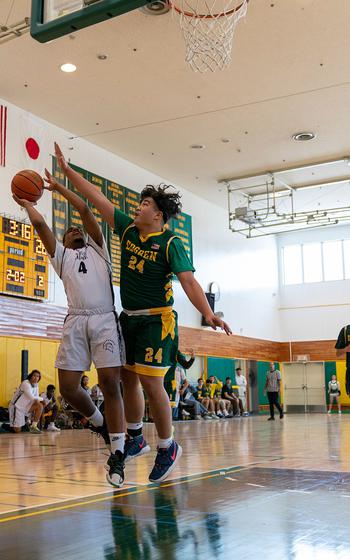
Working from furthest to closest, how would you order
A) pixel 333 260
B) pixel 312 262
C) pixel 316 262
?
pixel 312 262, pixel 316 262, pixel 333 260

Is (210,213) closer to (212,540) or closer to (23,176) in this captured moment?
(23,176)

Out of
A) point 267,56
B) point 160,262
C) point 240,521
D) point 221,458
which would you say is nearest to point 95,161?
point 267,56

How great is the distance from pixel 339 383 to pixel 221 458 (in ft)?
71.7

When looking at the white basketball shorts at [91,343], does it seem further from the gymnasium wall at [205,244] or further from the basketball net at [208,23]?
the gymnasium wall at [205,244]

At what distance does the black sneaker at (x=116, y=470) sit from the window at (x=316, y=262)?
24110 millimetres

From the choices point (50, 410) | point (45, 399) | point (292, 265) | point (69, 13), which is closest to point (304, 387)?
point (292, 265)

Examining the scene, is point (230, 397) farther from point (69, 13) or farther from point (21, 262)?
point (69, 13)

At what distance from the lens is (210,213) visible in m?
22.9

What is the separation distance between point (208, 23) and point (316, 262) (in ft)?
62.3

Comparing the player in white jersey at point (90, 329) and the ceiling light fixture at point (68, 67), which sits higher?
the ceiling light fixture at point (68, 67)

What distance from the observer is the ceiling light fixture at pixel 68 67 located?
12.8 metres

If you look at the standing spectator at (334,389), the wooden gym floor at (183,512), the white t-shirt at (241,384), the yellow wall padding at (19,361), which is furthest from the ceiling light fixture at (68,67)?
the standing spectator at (334,389)

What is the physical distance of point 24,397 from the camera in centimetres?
1270

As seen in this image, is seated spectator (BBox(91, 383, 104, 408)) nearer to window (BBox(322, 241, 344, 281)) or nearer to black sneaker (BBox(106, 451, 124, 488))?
black sneaker (BBox(106, 451, 124, 488))
